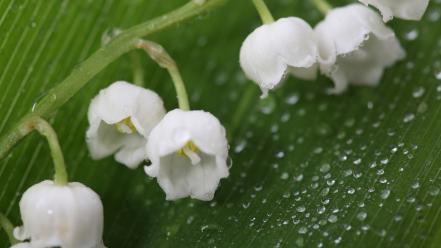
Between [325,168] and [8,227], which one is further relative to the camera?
[325,168]

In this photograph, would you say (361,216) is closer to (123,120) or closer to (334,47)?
(334,47)

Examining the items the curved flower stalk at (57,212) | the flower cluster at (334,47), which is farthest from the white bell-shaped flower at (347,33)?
the curved flower stalk at (57,212)

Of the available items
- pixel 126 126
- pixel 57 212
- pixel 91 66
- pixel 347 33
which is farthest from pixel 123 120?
pixel 347 33

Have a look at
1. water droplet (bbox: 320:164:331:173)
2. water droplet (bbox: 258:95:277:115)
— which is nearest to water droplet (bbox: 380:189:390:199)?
water droplet (bbox: 320:164:331:173)

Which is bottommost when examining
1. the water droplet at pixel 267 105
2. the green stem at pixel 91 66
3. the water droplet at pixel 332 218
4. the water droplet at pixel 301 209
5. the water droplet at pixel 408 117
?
the water droplet at pixel 332 218

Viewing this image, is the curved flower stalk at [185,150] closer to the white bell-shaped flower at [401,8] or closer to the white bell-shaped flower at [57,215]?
the white bell-shaped flower at [57,215]
